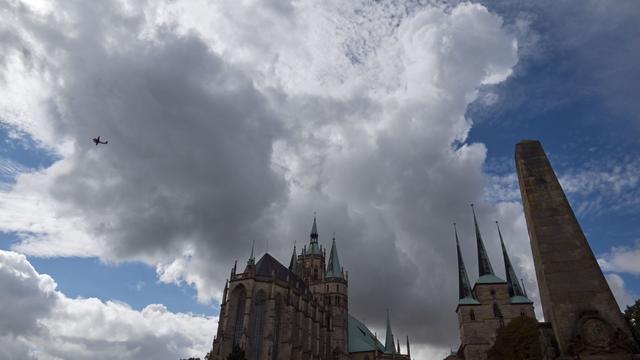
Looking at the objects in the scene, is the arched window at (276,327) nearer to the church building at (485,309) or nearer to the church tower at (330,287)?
the church tower at (330,287)

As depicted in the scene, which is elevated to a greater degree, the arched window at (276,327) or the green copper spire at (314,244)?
the green copper spire at (314,244)

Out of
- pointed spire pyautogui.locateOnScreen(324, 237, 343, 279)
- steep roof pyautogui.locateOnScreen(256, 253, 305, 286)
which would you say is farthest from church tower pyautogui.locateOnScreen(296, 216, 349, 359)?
steep roof pyautogui.locateOnScreen(256, 253, 305, 286)

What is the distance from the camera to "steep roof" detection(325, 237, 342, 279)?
246 ft

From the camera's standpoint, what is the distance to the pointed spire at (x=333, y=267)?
2950 inches

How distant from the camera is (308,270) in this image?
77812 millimetres

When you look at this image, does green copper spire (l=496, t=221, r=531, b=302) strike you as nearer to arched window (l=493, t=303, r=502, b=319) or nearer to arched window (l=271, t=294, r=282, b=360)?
arched window (l=493, t=303, r=502, b=319)

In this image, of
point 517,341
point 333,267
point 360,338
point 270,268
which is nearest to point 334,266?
point 333,267

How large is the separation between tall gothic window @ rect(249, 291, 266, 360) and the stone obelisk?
38272 mm

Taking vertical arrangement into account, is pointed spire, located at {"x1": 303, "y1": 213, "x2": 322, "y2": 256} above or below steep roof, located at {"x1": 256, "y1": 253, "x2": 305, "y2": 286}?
above

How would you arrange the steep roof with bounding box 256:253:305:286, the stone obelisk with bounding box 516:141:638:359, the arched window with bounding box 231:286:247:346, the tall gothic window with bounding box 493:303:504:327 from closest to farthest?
the stone obelisk with bounding box 516:141:638:359, the arched window with bounding box 231:286:247:346, the tall gothic window with bounding box 493:303:504:327, the steep roof with bounding box 256:253:305:286

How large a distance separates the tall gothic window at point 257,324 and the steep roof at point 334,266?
2695 centimetres

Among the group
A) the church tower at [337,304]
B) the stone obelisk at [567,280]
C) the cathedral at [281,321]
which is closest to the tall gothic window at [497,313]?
the cathedral at [281,321]

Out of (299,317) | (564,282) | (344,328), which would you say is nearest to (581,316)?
(564,282)

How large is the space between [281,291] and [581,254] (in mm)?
41828
